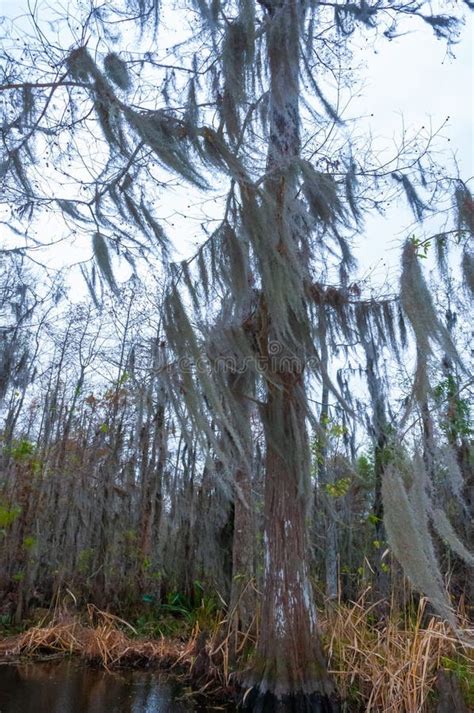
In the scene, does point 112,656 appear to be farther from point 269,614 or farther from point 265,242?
point 265,242

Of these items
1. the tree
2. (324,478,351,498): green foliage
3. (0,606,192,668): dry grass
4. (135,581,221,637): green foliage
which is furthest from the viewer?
(324,478,351,498): green foliage

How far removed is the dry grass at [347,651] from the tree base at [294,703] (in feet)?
0.58

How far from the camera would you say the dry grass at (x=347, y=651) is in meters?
3.37

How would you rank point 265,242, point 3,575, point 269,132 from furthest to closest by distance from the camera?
point 3,575 → point 269,132 → point 265,242

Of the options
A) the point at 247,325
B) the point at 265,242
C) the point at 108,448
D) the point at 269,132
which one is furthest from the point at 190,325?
the point at 108,448

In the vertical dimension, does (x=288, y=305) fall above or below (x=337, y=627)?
above

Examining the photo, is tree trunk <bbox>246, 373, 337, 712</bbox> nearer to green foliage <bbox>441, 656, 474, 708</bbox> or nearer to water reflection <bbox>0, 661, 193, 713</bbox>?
green foliage <bbox>441, 656, 474, 708</bbox>

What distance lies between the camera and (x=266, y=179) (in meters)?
3.18

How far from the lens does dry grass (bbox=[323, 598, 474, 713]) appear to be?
332 centimetres

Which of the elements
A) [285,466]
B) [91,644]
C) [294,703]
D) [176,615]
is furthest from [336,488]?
[294,703]

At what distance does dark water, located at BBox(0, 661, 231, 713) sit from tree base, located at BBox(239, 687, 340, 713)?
75 cm

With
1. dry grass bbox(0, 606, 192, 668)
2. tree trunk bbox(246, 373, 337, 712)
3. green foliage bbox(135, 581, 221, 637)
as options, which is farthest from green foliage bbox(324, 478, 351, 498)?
tree trunk bbox(246, 373, 337, 712)

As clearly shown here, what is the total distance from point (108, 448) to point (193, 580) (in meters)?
1.96

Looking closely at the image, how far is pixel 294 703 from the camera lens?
3.42 m
